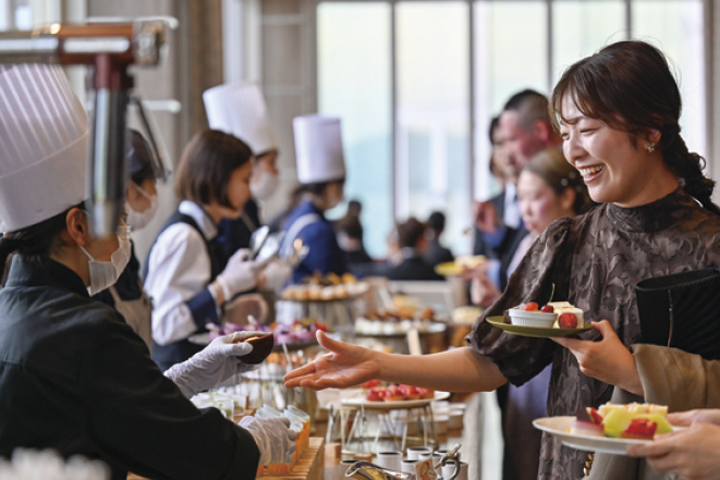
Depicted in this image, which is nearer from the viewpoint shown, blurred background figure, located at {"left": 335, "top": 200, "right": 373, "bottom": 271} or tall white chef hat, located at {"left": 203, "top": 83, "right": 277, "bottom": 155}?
tall white chef hat, located at {"left": 203, "top": 83, "right": 277, "bottom": 155}

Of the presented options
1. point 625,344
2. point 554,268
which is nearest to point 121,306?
point 554,268

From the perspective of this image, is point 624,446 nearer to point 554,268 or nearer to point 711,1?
point 554,268

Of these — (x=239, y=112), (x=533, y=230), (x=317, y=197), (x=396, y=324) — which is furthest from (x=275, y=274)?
(x=533, y=230)

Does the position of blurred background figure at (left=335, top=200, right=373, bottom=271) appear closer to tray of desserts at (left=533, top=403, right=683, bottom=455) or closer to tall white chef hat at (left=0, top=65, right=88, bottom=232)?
tall white chef hat at (left=0, top=65, right=88, bottom=232)

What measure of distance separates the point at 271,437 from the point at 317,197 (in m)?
3.48

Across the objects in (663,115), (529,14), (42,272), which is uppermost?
(529,14)

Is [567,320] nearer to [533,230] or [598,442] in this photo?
[598,442]

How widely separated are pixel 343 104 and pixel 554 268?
896cm

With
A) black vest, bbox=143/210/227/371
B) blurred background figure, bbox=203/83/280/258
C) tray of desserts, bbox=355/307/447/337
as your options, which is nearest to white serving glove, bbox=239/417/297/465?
black vest, bbox=143/210/227/371

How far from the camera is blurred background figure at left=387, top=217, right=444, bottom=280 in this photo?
6871mm

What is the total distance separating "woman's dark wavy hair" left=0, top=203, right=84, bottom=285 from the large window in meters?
A: 8.92

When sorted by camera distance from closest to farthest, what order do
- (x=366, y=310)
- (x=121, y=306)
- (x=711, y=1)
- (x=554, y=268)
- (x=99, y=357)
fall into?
(x=99, y=357), (x=554, y=268), (x=121, y=306), (x=366, y=310), (x=711, y=1)

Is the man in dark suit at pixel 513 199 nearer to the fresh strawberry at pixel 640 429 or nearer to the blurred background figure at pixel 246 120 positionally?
the fresh strawberry at pixel 640 429

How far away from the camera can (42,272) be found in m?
1.34
